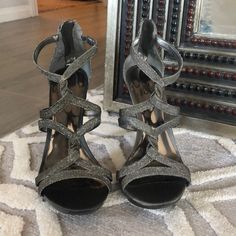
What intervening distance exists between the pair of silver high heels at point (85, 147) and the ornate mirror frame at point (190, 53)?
18 cm

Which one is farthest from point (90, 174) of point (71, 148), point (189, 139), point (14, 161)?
point (189, 139)

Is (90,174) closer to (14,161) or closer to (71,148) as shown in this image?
(71,148)

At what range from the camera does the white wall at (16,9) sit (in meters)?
2.03

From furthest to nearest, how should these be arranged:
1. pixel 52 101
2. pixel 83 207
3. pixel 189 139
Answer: pixel 189 139
pixel 52 101
pixel 83 207

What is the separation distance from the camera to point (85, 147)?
0.53m

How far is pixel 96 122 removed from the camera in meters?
0.51

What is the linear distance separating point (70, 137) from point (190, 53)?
34cm

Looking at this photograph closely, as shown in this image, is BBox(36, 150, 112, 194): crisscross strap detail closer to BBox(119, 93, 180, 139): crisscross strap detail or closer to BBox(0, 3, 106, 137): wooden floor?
BBox(119, 93, 180, 139): crisscross strap detail

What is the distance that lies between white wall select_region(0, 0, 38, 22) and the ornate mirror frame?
142 centimetres

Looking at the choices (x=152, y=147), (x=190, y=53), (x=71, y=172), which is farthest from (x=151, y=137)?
(x=190, y=53)

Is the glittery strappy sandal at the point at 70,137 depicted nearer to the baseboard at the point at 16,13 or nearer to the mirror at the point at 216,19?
the mirror at the point at 216,19

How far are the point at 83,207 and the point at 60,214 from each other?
50 millimetres

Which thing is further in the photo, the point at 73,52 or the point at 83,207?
the point at 73,52

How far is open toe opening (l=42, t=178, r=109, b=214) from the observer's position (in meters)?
0.45
